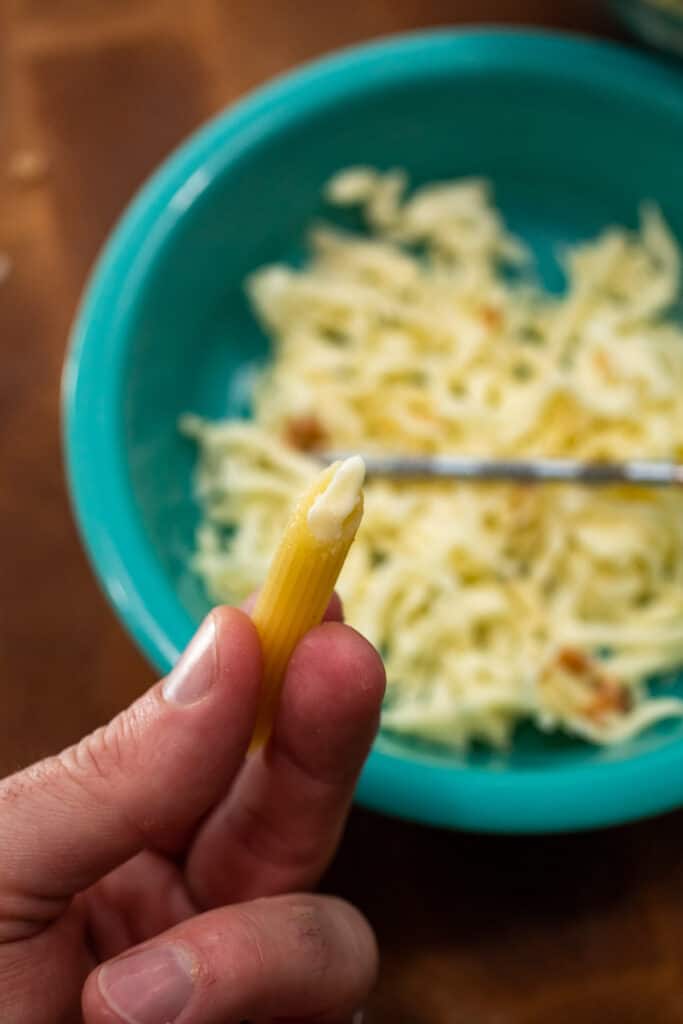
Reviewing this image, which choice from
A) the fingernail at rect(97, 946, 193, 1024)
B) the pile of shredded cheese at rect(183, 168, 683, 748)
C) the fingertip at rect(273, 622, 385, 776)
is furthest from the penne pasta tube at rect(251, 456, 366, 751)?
the pile of shredded cheese at rect(183, 168, 683, 748)

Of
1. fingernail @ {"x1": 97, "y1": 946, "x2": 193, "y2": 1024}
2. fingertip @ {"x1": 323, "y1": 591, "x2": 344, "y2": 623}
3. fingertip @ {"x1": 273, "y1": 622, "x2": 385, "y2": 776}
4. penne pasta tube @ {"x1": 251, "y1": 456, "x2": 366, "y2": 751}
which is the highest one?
penne pasta tube @ {"x1": 251, "y1": 456, "x2": 366, "y2": 751}

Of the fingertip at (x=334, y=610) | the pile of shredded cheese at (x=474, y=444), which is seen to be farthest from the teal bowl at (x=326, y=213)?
the fingertip at (x=334, y=610)

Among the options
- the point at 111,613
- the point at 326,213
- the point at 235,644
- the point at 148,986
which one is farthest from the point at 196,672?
the point at 326,213

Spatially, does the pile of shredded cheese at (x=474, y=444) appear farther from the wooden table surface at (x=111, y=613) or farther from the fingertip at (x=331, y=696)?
the fingertip at (x=331, y=696)

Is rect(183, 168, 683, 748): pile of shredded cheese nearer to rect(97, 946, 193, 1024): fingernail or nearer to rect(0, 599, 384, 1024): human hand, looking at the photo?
rect(0, 599, 384, 1024): human hand

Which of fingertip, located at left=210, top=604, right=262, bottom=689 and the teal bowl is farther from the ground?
the teal bowl

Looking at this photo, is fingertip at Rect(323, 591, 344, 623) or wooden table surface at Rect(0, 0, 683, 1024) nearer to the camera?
fingertip at Rect(323, 591, 344, 623)

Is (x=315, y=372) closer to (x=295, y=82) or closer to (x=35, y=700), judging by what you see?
(x=295, y=82)
